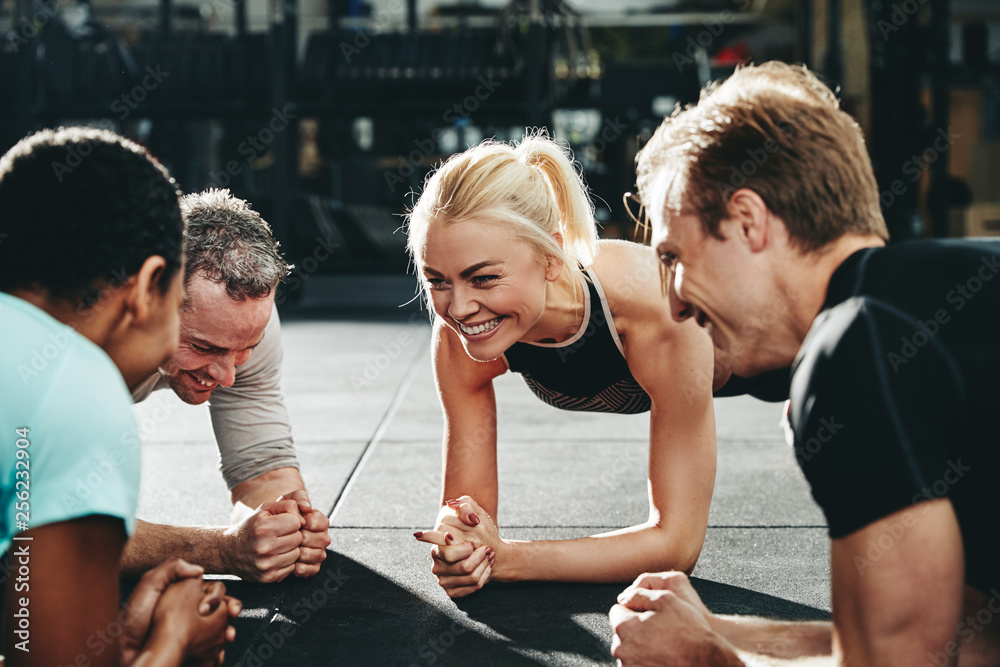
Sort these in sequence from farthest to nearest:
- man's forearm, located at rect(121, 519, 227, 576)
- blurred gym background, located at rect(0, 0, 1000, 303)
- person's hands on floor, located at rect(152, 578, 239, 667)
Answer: blurred gym background, located at rect(0, 0, 1000, 303)
man's forearm, located at rect(121, 519, 227, 576)
person's hands on floor, located at rect(152, 578, 239, 667)

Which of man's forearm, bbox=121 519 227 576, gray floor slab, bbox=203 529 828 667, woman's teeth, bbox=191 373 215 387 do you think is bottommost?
gray floor slab, bbox=203 529 828 667

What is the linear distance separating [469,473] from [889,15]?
6508mm

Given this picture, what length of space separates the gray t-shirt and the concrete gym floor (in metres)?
A: 0.25

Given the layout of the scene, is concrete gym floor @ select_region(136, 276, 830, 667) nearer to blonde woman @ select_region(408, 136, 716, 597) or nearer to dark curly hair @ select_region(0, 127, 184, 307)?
blonde woman @ select_region(408, 136, 716, 597)

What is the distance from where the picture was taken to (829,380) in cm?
103

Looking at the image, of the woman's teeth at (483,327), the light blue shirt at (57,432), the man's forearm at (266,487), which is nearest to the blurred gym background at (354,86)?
the man's forearm at (266,487)

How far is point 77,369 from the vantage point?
1053 mm

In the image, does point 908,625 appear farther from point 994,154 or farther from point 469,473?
point 994,154

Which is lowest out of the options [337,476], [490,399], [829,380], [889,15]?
[337,476]

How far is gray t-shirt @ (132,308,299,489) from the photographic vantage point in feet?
7.41

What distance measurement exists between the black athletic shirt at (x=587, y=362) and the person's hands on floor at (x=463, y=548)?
37cm

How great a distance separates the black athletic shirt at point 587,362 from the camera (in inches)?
78.2

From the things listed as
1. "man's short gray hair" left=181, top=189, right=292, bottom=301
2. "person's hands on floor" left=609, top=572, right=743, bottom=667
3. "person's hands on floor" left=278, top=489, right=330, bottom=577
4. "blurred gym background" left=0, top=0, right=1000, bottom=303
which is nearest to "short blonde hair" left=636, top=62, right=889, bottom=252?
"person's hands on floor" left=609, top=572, right=743, bottom=667

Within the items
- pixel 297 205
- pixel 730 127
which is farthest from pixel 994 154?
pixel 730 127
